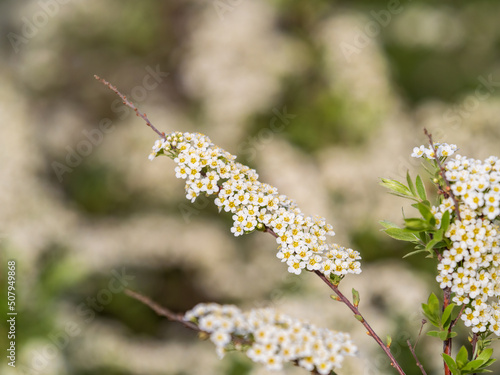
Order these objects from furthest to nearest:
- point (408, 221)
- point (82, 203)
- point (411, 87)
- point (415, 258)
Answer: point (411, 87) → point (82, 203) → point (415, 258) → point (408, 221)

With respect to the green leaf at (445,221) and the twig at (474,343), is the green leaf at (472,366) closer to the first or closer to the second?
the twig at (474,343)

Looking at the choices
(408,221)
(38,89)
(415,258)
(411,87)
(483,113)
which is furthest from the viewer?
(411,87)

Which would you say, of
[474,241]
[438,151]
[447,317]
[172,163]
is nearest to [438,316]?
[447,317]

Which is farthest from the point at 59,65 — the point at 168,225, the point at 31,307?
the point at 31,307

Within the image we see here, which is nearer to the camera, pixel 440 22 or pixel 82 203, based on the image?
pixel 82 203

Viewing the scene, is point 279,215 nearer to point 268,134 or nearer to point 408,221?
point 408,221

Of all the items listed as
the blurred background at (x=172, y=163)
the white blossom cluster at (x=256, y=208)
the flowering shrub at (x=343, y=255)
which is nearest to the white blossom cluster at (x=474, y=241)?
the flowering shrub at (x=343, y=255)
